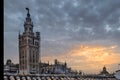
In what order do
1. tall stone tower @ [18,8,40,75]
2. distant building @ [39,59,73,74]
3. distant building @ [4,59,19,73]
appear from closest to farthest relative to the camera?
1. tall stone tower @ [18,8,40,75]
2. distant building @ [4,59,19,73]
3. distant building @ [39,59,73,74]

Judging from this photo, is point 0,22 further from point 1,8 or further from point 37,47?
point 37,47

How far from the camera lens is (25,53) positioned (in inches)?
5379

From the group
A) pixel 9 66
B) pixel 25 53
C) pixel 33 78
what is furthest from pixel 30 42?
pixel 33 78

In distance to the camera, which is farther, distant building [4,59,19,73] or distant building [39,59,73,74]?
distant building [39,59,73,74]

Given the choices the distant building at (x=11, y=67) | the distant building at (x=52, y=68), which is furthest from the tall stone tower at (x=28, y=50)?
the distant building at (x=52, y=68)

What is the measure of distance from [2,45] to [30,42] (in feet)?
448

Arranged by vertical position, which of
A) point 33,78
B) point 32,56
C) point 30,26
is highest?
point 30,26

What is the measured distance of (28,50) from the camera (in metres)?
136

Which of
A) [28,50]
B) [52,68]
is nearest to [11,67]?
[28,50]

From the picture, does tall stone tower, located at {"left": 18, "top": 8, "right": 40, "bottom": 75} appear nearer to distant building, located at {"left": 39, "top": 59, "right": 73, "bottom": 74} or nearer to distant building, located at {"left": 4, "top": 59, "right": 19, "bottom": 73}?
distant building, located at {"left": 4, "top": 59, "right": 19, "bottom": 73}

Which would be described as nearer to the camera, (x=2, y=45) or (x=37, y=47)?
(x=2, y=45)

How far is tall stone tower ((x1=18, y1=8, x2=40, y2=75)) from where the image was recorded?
134 m

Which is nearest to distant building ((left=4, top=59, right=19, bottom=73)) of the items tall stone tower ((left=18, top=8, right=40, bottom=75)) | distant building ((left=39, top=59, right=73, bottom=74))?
tall stone tower ((left=18, top=8, right=40, bottom=75))

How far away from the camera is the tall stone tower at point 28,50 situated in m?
134
